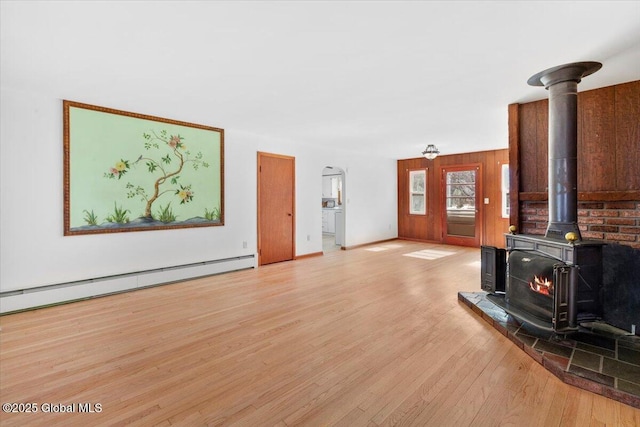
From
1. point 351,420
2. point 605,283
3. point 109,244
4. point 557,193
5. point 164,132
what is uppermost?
point 164,132

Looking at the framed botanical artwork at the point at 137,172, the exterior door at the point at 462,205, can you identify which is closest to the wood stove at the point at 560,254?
the framed botanical artwork at the point at 137,172

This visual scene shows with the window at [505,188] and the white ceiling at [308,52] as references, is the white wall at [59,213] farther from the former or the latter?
the window at [505,188]

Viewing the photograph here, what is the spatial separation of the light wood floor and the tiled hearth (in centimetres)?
7

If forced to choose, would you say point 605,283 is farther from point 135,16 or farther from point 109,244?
point 109,244

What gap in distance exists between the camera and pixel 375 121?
4.82 m

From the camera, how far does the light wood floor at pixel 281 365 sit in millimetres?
1800

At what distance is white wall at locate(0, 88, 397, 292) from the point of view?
11.1ft

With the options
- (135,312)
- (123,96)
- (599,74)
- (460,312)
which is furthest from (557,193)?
(123,96)

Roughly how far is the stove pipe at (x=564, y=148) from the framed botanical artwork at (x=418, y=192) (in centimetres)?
575

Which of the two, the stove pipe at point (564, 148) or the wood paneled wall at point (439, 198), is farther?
the wood paneled wall at point (439, 198)

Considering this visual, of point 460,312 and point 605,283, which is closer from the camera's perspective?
point 605,283

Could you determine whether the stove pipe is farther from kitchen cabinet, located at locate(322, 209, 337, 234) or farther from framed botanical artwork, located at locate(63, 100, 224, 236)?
kitchen cabinet, located at locate(322, 209, 337, 234)

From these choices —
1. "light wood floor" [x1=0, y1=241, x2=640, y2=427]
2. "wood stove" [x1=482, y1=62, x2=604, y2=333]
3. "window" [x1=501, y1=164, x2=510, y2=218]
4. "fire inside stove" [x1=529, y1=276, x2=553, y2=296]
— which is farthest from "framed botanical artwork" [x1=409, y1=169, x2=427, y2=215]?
"fire inside stove" [x1=529, y1=276, x2=553, y2=296]

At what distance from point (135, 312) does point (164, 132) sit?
2.50 meters
